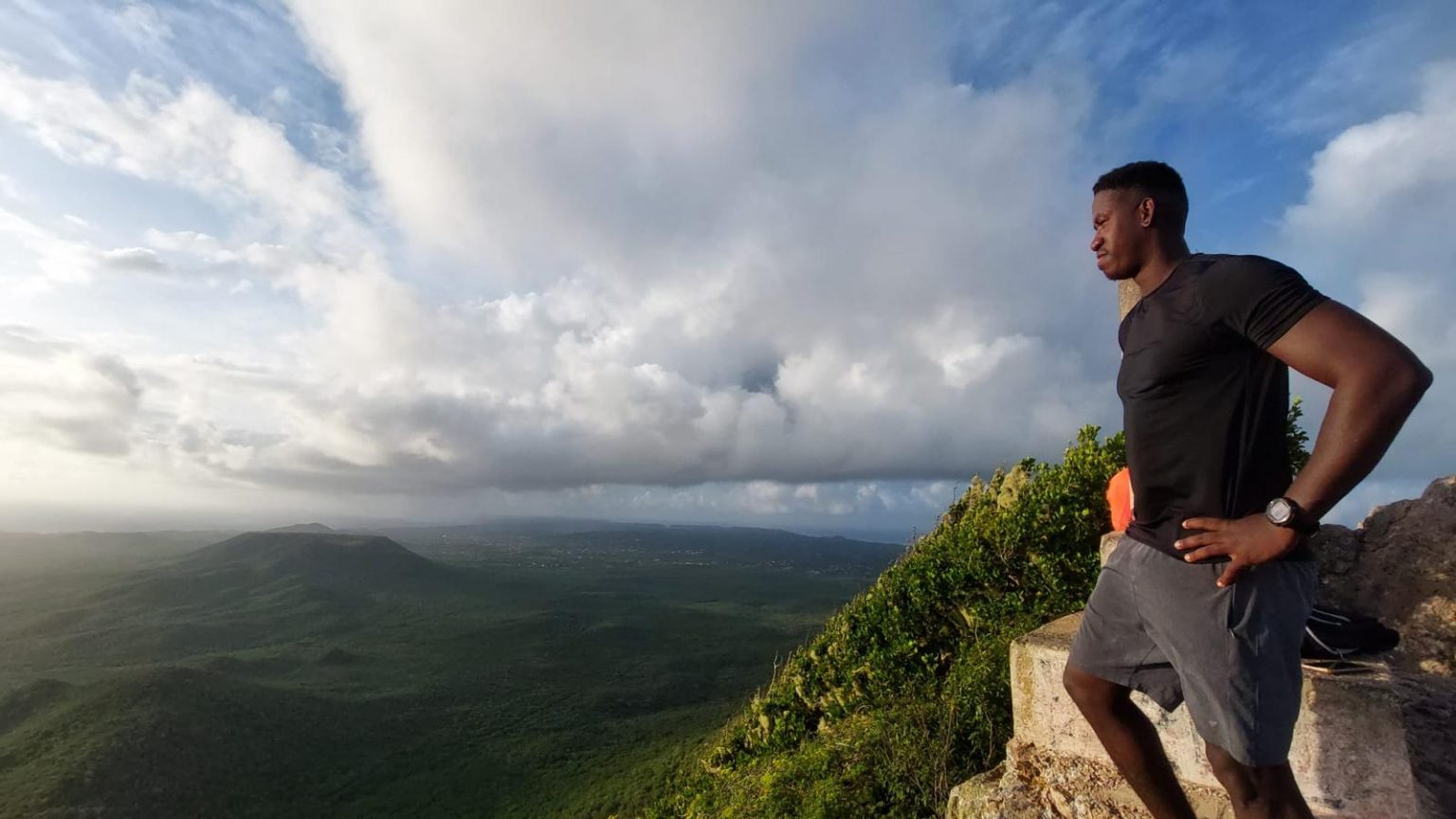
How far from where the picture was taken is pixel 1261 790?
2377 mm

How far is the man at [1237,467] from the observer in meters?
2.09

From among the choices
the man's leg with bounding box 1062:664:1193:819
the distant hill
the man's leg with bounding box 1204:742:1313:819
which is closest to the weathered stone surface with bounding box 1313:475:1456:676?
the man's leg with bounding box 1062:664:1193:819

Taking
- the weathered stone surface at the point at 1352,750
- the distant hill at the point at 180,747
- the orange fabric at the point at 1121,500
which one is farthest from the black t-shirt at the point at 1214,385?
the distant hill at the point at 180,747

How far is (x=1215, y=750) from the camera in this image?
246 cm

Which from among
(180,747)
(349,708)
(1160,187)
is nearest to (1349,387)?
(1160,187)

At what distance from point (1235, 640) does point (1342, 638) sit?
4.71ft

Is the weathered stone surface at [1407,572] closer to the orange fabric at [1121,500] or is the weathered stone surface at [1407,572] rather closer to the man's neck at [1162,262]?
the orange fabric at [1121,500]

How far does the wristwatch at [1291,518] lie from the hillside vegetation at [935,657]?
3.95m

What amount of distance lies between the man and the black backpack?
1.00 meters

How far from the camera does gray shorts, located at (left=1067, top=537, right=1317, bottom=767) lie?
2.33 meters

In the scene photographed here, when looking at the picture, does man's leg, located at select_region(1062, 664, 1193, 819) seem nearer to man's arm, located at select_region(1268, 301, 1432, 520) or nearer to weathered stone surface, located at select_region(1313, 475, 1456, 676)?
man's arm, located at select_region(1268, 301, 1432, 520)

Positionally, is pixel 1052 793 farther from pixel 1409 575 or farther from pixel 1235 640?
pixel 1409 575

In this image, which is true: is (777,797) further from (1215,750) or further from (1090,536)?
(1215,750)

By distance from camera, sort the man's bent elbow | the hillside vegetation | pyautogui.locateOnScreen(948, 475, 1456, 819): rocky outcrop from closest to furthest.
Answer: the man's bent elbow → pyautogui.locateOnScreen(948, 475, 1456, 819): rocky outcrop → the hillside vegetation
